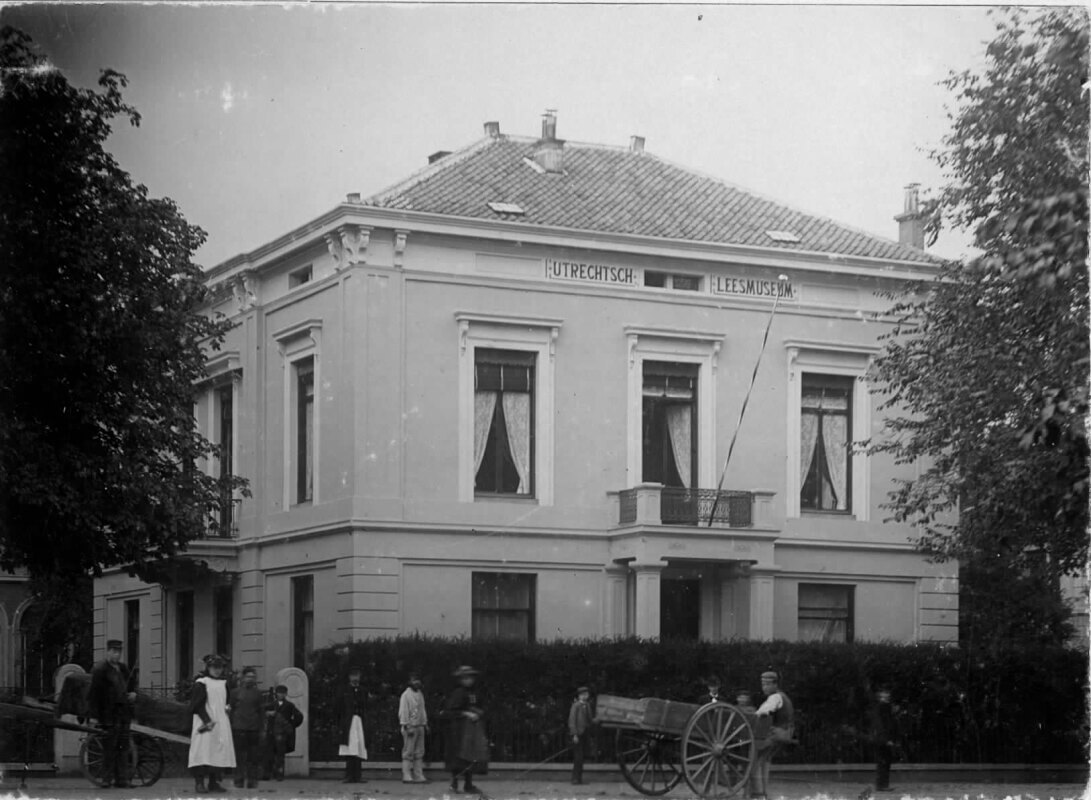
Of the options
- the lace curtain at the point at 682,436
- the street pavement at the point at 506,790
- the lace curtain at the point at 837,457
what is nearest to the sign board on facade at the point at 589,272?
the lace curtain at the point at 682,436

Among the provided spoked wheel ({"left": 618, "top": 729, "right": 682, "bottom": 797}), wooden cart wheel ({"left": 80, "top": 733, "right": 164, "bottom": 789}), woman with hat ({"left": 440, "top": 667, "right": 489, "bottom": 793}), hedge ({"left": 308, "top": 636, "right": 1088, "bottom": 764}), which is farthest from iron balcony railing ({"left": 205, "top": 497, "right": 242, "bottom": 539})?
spoked wheel ({"left": 618, "top": 729, "right": 682, "bottom": 797})

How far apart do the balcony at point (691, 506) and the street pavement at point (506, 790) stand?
5.19 metres

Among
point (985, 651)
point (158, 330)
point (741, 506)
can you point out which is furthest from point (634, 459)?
point (158, 330)

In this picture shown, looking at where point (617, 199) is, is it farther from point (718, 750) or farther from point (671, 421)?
point (718, 750)

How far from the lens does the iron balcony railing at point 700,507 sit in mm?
30688

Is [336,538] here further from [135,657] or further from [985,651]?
[985,651]

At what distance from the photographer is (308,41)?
68.8 ft

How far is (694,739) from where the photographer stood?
2216 centimetres

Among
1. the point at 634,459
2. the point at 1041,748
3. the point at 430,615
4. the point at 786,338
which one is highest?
the point at 786,338

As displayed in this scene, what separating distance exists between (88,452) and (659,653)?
961 centimetres

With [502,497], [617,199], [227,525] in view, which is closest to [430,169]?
[617,199]

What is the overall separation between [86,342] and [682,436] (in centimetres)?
1136

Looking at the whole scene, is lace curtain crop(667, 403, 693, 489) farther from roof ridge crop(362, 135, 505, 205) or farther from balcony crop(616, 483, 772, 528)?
roof ridge crop(362, 135, 505, 205)

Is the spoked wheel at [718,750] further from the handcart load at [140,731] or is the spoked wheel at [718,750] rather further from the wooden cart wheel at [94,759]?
the wooden cart wheel at [94,759]
